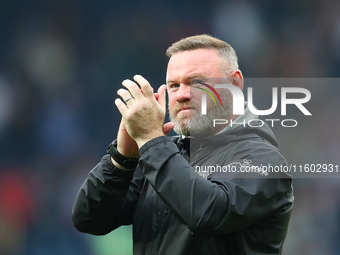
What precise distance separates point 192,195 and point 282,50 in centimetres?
373

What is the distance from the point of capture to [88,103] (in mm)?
4273

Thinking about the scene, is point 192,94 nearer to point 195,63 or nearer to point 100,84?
point 195,63

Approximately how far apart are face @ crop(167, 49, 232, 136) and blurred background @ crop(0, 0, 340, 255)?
2583 mm

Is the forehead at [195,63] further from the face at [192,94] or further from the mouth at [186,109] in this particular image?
the mouth at [186,109]

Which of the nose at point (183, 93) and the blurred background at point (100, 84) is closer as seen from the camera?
the nose at point (183, 93)

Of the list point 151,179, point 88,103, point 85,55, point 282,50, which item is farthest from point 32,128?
point 151,179

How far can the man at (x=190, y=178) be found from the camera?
3.66 feet

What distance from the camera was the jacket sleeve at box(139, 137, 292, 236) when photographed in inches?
42.9

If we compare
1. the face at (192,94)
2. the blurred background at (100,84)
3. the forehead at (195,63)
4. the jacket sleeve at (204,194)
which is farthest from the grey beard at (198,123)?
the blurred background at (100,84)

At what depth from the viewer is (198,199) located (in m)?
1.09

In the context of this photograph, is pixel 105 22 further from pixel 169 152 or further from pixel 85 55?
pixel 169 152

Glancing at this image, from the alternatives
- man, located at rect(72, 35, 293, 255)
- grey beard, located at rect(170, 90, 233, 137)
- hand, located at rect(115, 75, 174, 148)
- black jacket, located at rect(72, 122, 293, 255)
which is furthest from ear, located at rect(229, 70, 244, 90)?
Result: hand, located at rect(115, 75, 174, 148)

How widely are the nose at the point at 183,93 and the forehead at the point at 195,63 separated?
0.05m

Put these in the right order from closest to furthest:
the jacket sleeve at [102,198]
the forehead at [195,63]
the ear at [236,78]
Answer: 1. the jacket sleeve at [102,198]
2. the forehead at [195,63]
3. the ear at [236,78]
